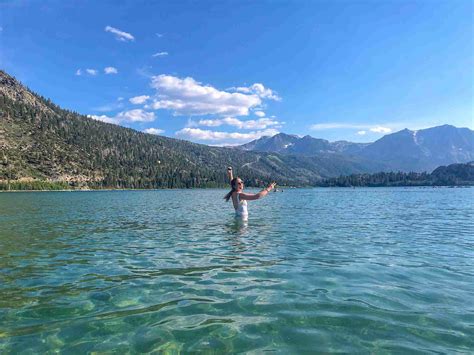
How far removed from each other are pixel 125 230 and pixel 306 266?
70.3 feet

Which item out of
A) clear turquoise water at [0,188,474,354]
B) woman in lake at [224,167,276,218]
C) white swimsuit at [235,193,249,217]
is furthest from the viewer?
white swimsuit at [235,193,249,217]

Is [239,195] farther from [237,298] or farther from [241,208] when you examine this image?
[237,298]

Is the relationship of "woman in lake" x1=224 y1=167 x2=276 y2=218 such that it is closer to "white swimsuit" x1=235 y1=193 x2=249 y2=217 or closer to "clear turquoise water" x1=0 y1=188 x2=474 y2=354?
"white swimsuit" x1=235 y1=193 x2=249 y2=217

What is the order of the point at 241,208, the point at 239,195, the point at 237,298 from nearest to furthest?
1. the point at 237,298
2. the point at 239,195
3. the point at 241,208

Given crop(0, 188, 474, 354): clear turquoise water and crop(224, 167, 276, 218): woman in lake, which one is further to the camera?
crop(224, 167, 276, 218): woman in lake

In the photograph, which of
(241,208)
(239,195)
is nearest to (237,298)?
(239,195)

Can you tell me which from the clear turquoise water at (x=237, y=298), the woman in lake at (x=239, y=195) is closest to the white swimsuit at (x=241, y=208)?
the woman in lake at (x=239, y=195)

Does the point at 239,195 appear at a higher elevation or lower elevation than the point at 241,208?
higher

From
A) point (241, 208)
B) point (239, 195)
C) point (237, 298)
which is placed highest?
point (239, 195)

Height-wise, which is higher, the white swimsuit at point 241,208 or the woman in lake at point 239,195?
the woman in lake at point 239,195

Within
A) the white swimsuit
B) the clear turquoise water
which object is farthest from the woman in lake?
the clear turquoise water

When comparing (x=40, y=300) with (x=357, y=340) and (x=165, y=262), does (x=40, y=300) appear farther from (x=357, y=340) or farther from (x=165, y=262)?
(x=357, y=340)

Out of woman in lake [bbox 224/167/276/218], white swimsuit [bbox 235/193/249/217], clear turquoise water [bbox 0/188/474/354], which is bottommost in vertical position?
clear turquoise water [bbox 0/188/474/354]

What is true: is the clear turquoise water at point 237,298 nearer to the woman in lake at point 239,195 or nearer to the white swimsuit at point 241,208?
the woman in lake at point 239,195
